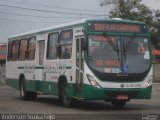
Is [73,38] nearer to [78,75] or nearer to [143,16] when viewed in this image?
[78,75]

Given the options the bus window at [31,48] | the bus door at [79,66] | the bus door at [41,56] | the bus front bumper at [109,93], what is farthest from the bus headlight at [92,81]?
the bus window at [31,48]

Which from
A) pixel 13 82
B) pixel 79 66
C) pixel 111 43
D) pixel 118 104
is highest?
pixel 111 43

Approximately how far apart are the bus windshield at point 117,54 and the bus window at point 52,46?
118 inches

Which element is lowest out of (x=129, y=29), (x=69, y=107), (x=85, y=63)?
(x=69, y=107)

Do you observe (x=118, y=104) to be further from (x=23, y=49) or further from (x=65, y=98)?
(x=23, y=49)

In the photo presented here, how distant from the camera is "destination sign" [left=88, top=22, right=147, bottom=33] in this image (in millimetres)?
18938

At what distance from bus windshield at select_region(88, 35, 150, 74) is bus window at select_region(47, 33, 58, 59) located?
9.87 feet

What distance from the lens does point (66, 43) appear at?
20.3 meters

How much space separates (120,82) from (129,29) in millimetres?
1959

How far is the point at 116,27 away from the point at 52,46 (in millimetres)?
3513

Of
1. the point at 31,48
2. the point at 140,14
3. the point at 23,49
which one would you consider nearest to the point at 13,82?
the point at 23,49

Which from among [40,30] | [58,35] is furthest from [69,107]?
[40,30]

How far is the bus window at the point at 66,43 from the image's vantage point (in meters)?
20.0

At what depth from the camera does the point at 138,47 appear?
63.1 ft
